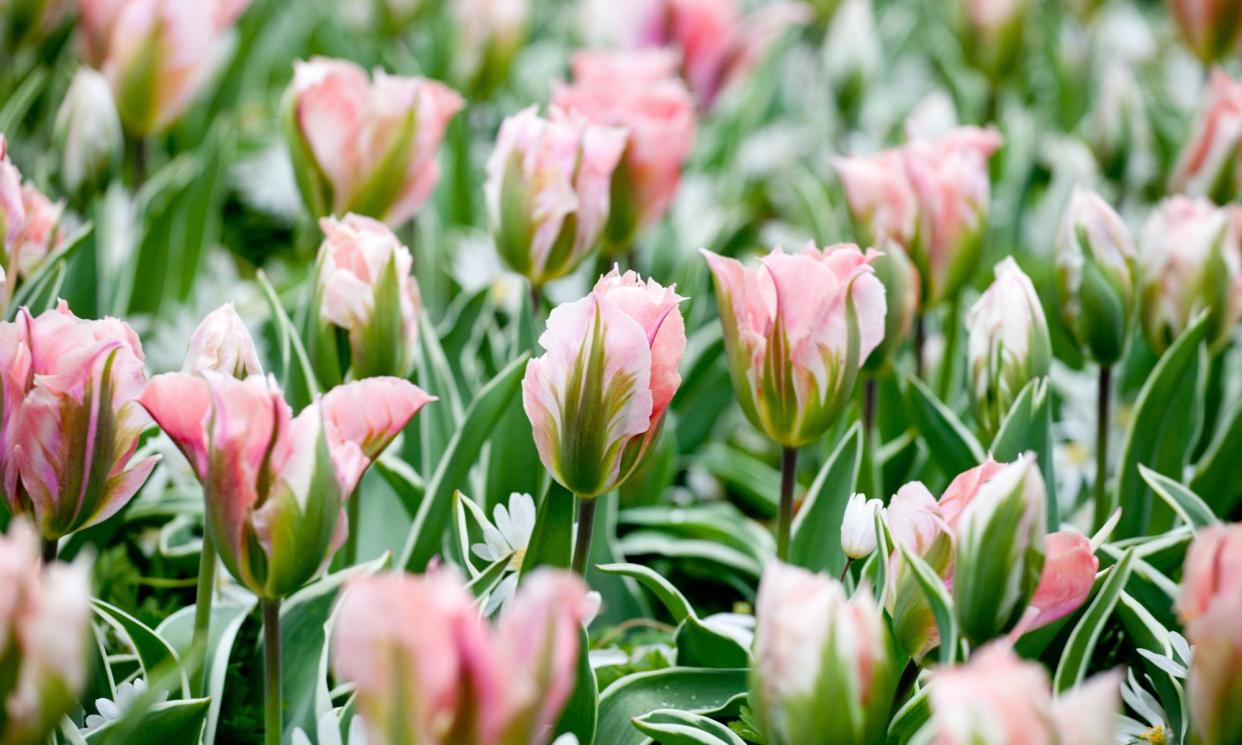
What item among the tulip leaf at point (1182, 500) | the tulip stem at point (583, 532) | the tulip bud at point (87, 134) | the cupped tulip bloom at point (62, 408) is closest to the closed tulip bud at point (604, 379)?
the tulip stem at point (583, 532)

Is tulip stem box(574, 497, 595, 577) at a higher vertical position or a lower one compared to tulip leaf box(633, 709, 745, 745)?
higher

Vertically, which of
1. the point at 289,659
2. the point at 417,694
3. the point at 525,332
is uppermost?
the point at 417,694

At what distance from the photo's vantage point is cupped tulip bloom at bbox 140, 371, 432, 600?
709 mm

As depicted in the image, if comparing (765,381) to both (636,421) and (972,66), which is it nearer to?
(636,421)

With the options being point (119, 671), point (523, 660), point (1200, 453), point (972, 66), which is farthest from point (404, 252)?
point (972, 66)

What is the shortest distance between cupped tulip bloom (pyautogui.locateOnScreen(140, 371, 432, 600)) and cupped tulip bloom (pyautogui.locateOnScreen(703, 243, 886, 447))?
0.27 metres

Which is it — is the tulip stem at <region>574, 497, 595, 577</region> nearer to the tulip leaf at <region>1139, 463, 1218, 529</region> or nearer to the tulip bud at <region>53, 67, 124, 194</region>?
the tulip leaf at <region>1139, 463, 1218, 529</region>

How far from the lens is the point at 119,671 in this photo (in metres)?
0.97

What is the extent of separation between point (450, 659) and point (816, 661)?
189 millimetres

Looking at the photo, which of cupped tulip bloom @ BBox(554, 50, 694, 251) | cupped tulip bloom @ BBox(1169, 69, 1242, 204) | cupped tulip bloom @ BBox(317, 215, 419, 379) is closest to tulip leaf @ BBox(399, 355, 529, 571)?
cupped tulip bloom @ BBox(317, 215, 419, 379)

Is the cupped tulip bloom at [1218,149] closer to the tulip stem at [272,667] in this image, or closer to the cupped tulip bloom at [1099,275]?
the cupped tulip bloom at [1099,275]

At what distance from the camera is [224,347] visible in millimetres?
850

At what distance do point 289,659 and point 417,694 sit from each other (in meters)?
0.47

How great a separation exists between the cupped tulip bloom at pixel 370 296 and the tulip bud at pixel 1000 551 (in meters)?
0.45
